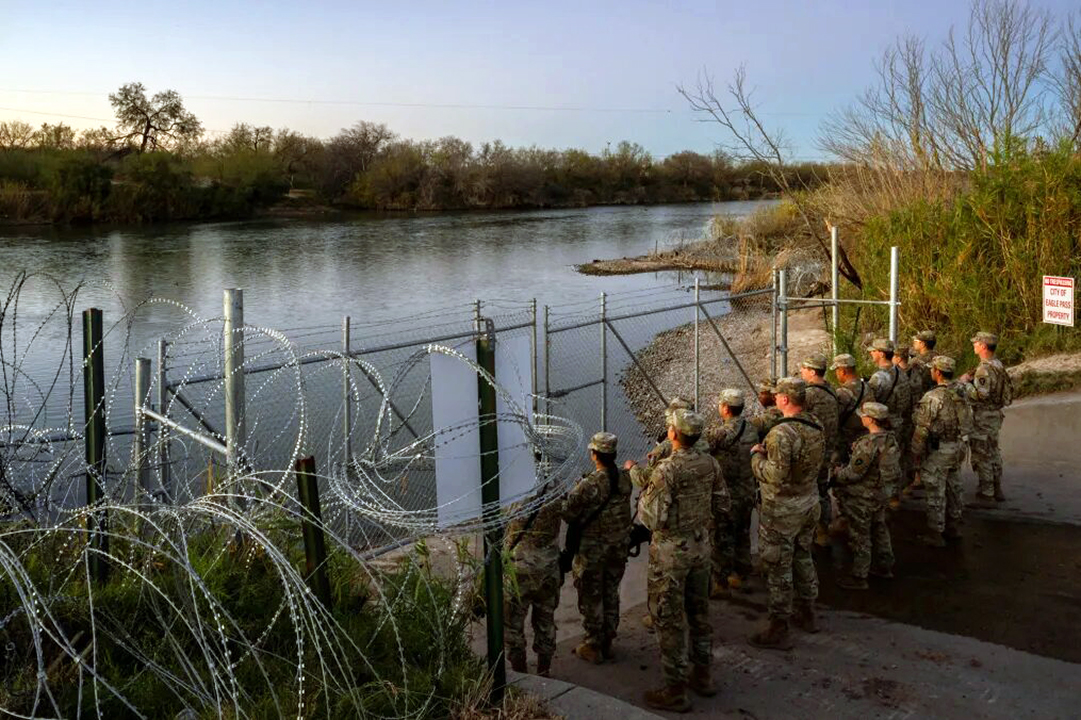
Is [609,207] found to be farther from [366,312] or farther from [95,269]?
[366,312]

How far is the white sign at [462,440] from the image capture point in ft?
13.6

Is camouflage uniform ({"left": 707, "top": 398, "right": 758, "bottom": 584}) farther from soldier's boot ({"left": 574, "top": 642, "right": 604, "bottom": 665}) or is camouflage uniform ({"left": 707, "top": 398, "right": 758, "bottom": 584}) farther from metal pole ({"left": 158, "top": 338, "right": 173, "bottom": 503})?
metal pole ({"left": 158, "top": 338, "right": 173, "bottom": 503})

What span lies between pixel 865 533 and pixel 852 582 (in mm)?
382

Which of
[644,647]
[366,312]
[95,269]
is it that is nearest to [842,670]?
[644,647]

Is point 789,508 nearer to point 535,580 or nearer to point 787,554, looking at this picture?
point 787,554

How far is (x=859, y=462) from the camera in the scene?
728 centimetres

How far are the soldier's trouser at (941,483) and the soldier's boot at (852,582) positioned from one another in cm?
129

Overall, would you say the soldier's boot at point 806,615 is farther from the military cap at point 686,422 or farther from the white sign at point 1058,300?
the white sign at point 1058,300

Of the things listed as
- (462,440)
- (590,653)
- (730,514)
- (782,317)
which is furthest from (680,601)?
(782,317)

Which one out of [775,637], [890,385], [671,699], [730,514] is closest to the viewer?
[671,699]

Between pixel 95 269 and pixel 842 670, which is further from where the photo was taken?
pixel 95 269

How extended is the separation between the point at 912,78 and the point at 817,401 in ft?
49.6

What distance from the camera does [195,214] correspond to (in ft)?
218

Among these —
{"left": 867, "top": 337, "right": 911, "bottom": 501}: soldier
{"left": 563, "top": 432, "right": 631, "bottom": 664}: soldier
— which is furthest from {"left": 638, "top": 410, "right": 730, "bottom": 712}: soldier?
{"left": 867, "top": 337, "right": 911, "bottom": 501}: soldier
